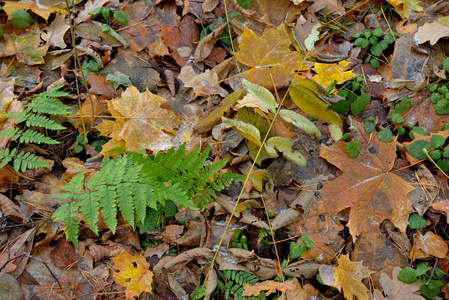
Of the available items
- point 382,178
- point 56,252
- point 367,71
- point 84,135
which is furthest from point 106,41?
point 382,178

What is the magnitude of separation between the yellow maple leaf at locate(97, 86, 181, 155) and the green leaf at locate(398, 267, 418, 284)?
1.88m

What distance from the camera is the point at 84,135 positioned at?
246cm

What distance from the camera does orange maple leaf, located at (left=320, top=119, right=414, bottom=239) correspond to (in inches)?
80.7

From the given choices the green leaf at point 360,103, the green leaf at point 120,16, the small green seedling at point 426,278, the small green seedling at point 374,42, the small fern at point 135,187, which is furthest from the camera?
the green leaf at point 120,16

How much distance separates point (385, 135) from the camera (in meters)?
2.23

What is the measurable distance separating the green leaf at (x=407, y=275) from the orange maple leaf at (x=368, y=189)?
272 mm

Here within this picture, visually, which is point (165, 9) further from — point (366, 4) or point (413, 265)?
point (413, 265)

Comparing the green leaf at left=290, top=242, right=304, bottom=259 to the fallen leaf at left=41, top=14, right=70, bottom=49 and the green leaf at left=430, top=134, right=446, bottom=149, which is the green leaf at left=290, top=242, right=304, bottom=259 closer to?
the green leaf at left=430, top=134, right=446, bottom=149

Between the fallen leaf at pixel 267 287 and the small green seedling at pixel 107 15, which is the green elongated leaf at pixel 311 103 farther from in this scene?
the small green seedling at pixel 107 15

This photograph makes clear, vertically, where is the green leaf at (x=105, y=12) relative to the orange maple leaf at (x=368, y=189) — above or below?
above

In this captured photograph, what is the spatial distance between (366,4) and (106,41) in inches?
99.3

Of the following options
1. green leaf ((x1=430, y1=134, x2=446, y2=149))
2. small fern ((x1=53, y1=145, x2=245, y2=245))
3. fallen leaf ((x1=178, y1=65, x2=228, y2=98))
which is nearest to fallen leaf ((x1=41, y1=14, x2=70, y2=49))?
fallen leaf ((x1=178, y1=65, x2=228, y2=98))

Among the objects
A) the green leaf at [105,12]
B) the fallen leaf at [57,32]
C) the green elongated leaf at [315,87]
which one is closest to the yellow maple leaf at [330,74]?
the green elongated leaf at [315,87]

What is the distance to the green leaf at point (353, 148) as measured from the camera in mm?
2150
